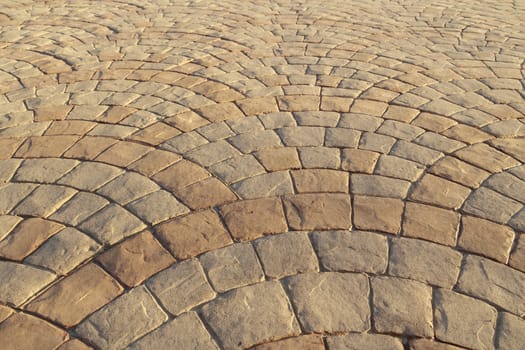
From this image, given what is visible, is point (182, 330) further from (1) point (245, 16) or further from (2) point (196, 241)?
(1) point (245, 16)

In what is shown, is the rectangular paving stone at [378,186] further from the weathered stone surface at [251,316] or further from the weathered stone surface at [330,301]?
the weathered stone surface at [251,316]

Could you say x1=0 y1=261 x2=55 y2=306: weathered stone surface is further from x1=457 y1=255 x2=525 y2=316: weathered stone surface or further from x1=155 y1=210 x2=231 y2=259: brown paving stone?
x1=457 y1=255 x2=525 y2=316: weathered stone surface

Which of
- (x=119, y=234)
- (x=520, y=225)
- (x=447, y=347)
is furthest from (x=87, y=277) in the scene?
(x=520, y=225)

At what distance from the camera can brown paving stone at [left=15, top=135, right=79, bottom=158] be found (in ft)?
11.5

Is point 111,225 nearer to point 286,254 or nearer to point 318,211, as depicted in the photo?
point 286,254

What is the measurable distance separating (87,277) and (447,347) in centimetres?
172

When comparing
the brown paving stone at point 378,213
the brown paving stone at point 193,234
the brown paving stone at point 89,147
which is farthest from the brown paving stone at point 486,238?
the brown paving stone at point 89,147

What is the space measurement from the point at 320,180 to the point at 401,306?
3.61 feet

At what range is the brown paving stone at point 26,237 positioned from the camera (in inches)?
103

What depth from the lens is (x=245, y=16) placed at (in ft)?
23.5

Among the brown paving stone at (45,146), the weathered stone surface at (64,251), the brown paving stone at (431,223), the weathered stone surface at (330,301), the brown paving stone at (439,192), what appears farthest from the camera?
the brown paving stone at (45,146)

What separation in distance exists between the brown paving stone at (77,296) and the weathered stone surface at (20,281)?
63 millimetres

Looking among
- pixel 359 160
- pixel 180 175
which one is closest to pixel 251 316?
pixel 180 175

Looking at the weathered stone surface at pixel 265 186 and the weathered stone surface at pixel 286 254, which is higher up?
the weathered stone surface at pixel 286 254
